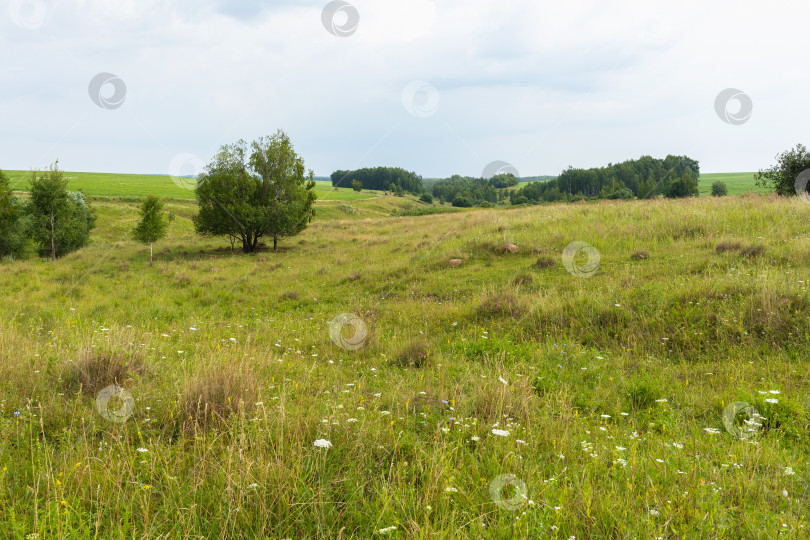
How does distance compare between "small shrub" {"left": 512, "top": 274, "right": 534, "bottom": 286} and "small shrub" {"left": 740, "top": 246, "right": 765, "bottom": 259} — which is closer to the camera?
"small shrub" {"left": 740, "top": 246, "right": 765, "bottom": 259}

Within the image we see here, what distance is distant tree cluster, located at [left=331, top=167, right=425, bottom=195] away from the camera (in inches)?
6481

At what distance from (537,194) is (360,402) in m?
124

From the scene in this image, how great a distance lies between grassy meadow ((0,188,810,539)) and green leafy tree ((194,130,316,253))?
21942 mm

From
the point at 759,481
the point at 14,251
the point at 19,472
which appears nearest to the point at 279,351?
the point at 19,472

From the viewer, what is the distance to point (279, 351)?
26.2ft

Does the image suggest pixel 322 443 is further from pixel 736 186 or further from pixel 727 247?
pixel 736 186

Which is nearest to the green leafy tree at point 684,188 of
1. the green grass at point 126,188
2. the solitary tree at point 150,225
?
the green grass at point 126,188

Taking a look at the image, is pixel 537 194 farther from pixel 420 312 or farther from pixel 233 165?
pixel 420 312

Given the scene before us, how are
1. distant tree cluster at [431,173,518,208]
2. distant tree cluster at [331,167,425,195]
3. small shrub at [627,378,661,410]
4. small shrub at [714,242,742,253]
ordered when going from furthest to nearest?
distant tree cluster at [331,167,425,195] < distant tree cluster at [431,173,518,208] < small shrub at [714,242,742,253] < small shrub at [627,378,661,410]

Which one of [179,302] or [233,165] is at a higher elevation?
[233,165]

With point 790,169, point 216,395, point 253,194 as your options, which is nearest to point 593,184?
point 790,169

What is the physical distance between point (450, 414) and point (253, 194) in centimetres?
3241

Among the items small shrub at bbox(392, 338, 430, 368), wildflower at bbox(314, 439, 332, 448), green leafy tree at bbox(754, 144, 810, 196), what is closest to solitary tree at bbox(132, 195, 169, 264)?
small shrub at bbox(392, 338, 430, 368)

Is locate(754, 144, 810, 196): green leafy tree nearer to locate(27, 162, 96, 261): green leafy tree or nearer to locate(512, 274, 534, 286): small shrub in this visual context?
locate(512, 274, 534, 286): small shrub
